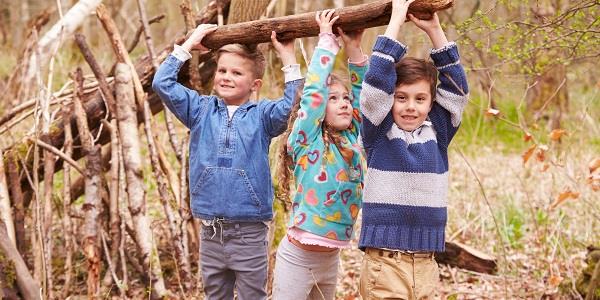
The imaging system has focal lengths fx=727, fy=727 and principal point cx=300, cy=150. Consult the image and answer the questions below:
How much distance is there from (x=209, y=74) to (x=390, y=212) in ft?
6.36

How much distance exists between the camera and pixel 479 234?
18.2 ft

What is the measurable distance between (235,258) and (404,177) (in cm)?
88

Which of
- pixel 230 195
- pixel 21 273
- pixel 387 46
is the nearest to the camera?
pixel 387 46

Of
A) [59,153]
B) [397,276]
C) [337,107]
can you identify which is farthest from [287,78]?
[59,153]

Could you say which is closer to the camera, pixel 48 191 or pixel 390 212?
pixel 390 212

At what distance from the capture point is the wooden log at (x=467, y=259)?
4.66m

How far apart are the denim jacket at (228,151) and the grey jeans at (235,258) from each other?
7 centimetres

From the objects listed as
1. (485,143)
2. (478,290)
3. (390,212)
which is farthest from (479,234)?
(485,143)

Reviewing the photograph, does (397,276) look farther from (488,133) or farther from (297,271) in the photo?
(488,133)

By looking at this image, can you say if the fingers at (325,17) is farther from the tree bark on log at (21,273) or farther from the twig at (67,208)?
the twig at (67,208)

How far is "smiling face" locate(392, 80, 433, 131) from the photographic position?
280cm

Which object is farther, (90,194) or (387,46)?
(90,194)

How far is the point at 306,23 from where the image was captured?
2939 millimetres

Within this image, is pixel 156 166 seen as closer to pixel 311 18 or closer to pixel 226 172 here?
pixel 226 172
